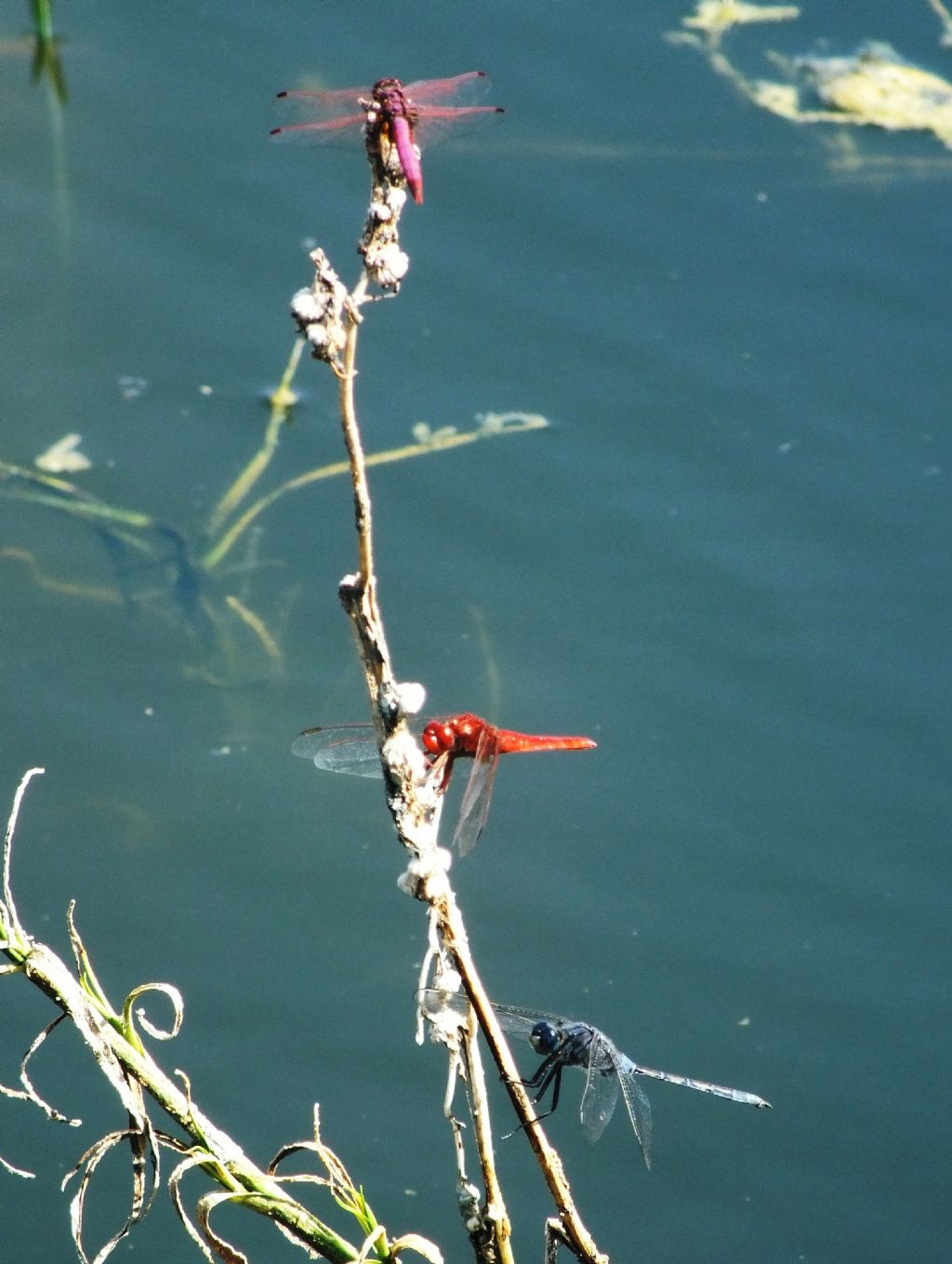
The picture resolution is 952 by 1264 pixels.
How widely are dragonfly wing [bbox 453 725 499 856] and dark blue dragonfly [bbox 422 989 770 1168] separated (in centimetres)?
17

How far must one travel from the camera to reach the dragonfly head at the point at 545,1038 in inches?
58.2

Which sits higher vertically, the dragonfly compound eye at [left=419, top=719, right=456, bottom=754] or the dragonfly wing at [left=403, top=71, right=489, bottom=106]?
the dragonfly wing at [left=403, top=71, right=489, bottom=106]

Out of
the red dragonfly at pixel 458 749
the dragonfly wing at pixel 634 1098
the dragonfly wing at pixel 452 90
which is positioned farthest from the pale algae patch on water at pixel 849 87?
the dragonfly wing at pixel 634 1098

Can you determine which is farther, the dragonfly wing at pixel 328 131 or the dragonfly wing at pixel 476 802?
the dragonfly wing at pixel 328 131

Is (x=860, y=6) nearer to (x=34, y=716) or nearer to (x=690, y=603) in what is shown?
(x=690, y=603)

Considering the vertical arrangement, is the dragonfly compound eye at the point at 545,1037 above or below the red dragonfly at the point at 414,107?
below

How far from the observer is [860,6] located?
392 cm

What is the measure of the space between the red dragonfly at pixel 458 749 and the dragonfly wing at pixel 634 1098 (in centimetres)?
42

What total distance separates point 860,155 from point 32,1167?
3.36 metres

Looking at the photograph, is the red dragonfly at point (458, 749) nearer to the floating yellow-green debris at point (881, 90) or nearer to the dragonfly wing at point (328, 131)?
the dragonfly wing at point (328, 131)

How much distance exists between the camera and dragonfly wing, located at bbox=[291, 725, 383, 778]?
1498mm

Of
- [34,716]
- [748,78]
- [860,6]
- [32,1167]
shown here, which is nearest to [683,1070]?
[32,1167]

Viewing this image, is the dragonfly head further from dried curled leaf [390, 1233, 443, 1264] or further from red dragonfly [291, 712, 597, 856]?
dried curled leaf [390, 1233, 443, 1264]

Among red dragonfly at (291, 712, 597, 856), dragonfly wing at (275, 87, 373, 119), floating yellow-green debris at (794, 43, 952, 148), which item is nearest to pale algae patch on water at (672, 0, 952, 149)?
floating yellow-green debris at (794, 43, 952, 148)
